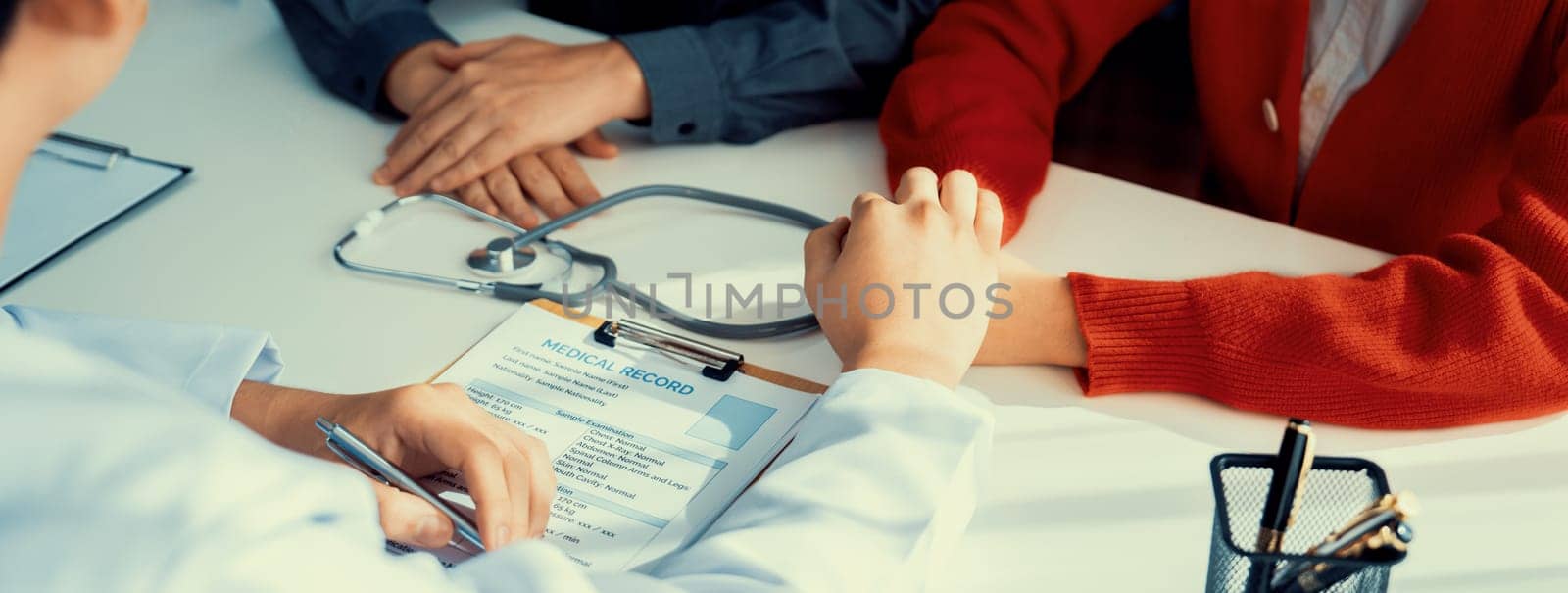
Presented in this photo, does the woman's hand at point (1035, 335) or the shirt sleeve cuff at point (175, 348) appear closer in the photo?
the shirt sleeve cuff at point (175, 348)

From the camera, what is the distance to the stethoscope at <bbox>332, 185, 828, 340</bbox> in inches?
36.4

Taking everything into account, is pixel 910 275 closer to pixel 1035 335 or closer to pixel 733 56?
pixel 1035 335

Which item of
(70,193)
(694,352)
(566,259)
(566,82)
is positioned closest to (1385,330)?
(694,352)

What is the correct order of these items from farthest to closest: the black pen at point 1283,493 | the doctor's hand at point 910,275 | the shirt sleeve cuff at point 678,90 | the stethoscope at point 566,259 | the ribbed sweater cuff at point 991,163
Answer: the shirt sleeve cuff at point 678,90 → the ribbed sweater cuff at point 991,163 → the stethoscope at point 566,259 → the doctor's hand at point 910,275 → the black pen at point 1283,493

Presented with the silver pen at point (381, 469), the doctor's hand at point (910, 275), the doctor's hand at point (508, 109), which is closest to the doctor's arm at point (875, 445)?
the doctor's hand at point (910, 275)

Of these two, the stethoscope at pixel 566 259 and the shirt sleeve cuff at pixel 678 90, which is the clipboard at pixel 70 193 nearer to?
the stethoscope at pixel 566 259

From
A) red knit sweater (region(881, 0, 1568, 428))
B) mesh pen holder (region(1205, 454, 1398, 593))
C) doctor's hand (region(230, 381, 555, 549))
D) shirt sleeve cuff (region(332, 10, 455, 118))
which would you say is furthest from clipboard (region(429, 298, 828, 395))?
shirt sleeve cuff (region(332, 10, 455, 118))

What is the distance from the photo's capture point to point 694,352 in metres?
0.89

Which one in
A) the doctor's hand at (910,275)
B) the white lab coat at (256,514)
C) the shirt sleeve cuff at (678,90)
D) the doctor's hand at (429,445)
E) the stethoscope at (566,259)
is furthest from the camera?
the shirt sleeve cuff at (678,90)

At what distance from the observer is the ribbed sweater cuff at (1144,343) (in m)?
0.87

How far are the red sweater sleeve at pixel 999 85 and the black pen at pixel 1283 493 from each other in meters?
0.48

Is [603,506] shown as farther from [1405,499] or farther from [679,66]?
[679,66]

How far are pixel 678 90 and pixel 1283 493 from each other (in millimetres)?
757

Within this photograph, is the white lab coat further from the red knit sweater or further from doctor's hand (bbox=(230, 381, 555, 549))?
the red knit sweater
